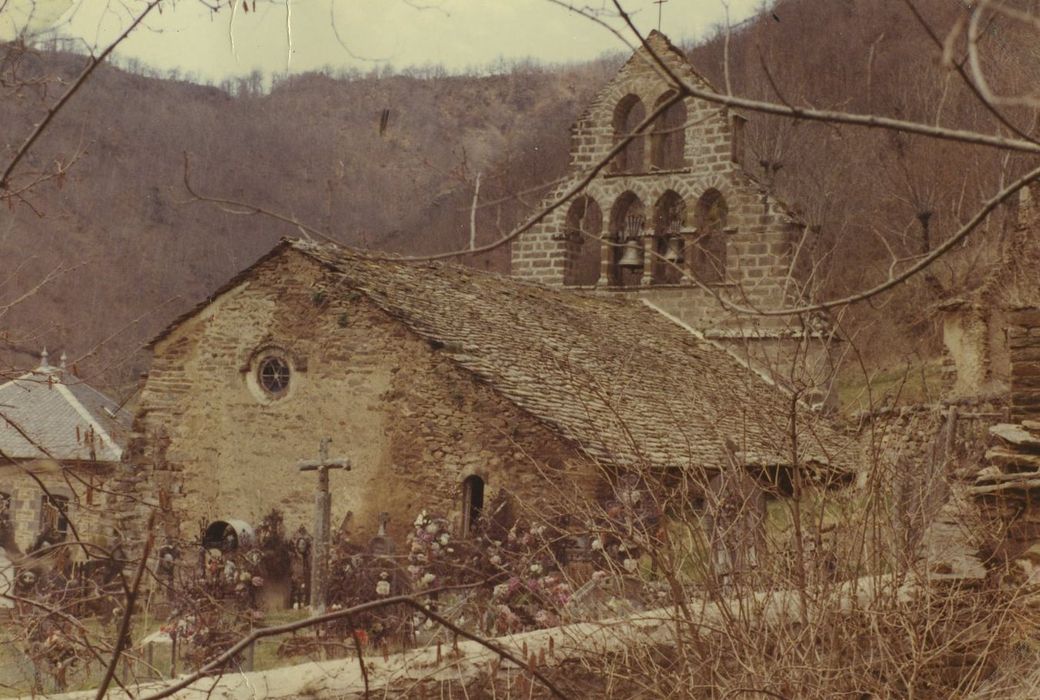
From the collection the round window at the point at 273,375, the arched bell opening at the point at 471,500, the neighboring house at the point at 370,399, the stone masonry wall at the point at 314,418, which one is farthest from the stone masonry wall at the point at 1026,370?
the round window at the point at 273,375

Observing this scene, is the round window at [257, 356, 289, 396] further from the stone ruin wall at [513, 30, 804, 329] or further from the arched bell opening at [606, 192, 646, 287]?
the stone ruin wall at [513, 30, 804, 329]

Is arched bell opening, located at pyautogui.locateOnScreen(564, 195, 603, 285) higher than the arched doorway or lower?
higher

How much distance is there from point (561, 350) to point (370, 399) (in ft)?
7.50

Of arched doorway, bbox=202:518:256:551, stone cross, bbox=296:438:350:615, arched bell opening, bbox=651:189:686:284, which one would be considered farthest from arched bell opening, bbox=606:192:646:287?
arched doorway, bbox=202:518:256:551

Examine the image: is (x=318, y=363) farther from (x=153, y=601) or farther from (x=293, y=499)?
(x=153, y=601)

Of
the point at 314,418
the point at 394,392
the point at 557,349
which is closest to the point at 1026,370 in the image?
the point at 394,392

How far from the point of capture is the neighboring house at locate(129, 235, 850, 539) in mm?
11461

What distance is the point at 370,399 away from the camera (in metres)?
12.3

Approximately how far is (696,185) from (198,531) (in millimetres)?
8605

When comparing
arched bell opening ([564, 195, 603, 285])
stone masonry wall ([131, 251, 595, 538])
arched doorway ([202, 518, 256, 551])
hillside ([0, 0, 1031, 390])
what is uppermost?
hillside ([0, 0, 1031, 390])

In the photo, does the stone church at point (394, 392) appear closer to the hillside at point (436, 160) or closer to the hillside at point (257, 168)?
the hillside at point (436, 160)

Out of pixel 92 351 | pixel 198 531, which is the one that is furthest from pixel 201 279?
pixel 92 351

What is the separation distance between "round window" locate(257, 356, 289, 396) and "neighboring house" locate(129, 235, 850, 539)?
3 cm

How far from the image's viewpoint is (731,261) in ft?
59.0
